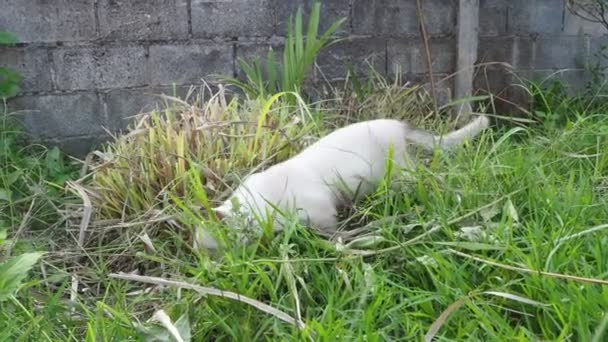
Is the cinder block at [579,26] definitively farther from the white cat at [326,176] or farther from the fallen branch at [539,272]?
the fallen branch at [539,272]

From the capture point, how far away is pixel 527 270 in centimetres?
98

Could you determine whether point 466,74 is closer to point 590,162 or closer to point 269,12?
point 269,12

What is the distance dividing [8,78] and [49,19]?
0.85 feet

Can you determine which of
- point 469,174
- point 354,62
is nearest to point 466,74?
point 354,62

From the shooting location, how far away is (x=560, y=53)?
3.21m


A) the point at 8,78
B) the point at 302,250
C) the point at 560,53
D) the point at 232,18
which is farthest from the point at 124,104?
the point at 560,53

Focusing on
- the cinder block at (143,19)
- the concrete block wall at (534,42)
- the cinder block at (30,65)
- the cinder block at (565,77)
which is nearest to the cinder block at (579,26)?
the concrete block wall at (534,42)

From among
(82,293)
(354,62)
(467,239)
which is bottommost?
(82,293)

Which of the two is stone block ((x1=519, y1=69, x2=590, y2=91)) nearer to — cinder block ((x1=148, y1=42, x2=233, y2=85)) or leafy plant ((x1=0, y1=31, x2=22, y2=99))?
cinder block ((x1=148, y1=42, x2=233, y2=85))

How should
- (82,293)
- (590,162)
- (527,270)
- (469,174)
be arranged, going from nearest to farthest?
(527,270) < (82,293) < (469,174) < (590,162)

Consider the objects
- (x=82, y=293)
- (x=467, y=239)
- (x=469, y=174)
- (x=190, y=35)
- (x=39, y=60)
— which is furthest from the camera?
(x=190, y=35)

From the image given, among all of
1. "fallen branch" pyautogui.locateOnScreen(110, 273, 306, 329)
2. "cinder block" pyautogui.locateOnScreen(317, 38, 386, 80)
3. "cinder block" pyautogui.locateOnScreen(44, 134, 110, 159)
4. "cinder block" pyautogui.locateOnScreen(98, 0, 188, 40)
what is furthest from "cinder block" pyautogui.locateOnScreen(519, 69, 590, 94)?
"fallen branch" pyautogui.locateOnScreen(110, 273, 306, 329)

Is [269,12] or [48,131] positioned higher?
[269,12]

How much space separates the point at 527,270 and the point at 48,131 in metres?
1.88
